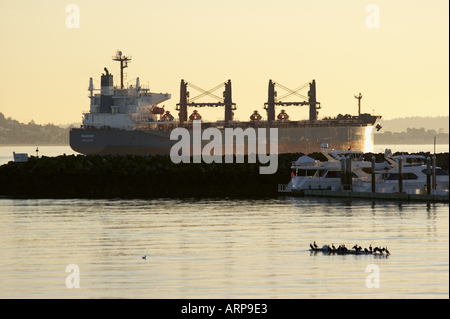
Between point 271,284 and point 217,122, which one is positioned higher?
point 217,122

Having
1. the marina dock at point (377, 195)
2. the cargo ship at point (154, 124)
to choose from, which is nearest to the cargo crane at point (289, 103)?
the cargo ship at point (154, 124)

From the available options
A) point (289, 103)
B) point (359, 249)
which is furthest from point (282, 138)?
point (359, 249)

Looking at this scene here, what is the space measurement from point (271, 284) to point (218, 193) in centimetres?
2364

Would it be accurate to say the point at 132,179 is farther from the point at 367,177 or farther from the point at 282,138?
the point at 282,138

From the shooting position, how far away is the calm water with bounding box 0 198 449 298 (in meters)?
15.2

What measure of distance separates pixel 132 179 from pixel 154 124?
133 feet

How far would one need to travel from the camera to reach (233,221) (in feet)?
87.4

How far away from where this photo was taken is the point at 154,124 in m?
82.2

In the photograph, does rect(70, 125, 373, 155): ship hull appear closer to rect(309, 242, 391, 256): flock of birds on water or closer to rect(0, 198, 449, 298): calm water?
rect(0, 198, 449, 298): calm water

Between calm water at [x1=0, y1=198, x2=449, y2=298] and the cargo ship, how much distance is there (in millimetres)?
45085

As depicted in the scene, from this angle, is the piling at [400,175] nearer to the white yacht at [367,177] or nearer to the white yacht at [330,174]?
the white yacht at [367,177]

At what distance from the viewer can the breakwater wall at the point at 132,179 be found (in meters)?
39.4
